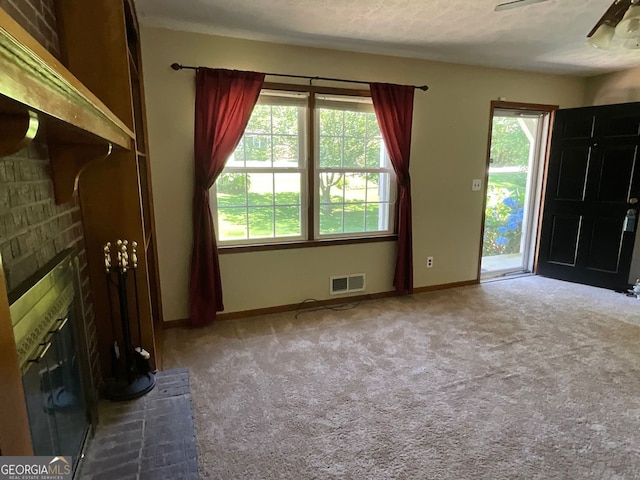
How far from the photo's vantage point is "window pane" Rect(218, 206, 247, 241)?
300cm

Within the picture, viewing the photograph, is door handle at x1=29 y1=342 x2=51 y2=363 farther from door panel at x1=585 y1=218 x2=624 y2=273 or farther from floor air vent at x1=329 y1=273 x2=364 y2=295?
door panel at x1=585 y1=218 x2=624 y2=273

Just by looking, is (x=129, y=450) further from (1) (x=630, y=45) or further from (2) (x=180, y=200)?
(1) (x=630, y=45)

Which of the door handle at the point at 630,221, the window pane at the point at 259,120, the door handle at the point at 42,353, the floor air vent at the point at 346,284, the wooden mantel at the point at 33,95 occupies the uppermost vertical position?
the window pane at the point at 259,120

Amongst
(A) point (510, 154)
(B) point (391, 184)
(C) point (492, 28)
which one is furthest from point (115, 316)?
(A) point (510, 154)

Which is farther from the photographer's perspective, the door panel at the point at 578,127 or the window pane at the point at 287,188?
the door panel at the point at 578,127

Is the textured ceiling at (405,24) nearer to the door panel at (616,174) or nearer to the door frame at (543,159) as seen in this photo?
the door frame at (543,159)

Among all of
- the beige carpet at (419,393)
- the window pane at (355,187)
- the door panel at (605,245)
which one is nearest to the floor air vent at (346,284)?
the beige carpet at (419,393)

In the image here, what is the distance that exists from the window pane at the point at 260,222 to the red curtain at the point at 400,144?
126 centimetres

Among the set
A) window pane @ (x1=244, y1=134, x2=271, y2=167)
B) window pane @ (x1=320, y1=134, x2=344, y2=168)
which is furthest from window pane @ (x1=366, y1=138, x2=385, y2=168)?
window pane @ (x1=244, y1=134, x2=271, y2=167)

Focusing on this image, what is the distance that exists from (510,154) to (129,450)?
15.3ft

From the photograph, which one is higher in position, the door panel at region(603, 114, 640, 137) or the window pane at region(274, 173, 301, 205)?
the door panel at region(603, 114, 640, 137)

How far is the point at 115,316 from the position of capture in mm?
1886

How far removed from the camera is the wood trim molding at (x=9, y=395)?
1.73ft

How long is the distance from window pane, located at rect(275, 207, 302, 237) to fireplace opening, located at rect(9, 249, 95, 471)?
1842 millimetres
